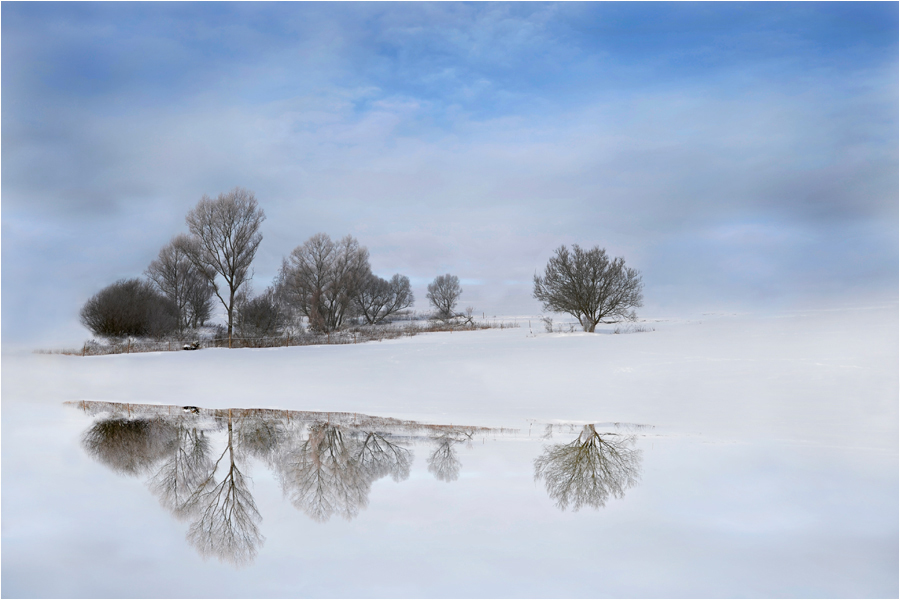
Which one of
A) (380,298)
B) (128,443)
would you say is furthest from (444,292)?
(128,443)

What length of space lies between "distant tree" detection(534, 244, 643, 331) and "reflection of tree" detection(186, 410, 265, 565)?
94.2 feet

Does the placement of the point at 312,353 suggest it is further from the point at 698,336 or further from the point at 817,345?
the point at 817,345

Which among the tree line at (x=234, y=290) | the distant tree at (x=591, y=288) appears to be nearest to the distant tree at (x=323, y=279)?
the tree line at (x=234, y=290)

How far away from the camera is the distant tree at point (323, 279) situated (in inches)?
1679

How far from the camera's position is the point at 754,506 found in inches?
188

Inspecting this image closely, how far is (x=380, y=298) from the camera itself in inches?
2243

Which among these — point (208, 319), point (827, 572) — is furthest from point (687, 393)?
point (208, 319)

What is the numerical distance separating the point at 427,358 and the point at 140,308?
2208cm

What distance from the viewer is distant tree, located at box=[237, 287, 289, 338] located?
118ft

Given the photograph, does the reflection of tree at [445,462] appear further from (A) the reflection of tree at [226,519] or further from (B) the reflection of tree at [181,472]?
(B) the reflection of tree at [181,472]

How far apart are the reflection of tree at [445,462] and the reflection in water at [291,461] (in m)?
0.01

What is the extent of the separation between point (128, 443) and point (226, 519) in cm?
402

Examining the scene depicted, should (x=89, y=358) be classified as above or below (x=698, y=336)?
below

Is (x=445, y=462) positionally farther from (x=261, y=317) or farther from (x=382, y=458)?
(x=261, y=317)
